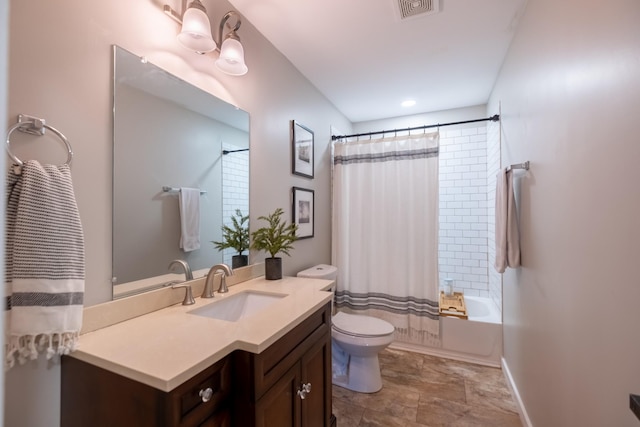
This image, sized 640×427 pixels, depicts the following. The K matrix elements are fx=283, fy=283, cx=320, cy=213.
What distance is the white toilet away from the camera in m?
2.00

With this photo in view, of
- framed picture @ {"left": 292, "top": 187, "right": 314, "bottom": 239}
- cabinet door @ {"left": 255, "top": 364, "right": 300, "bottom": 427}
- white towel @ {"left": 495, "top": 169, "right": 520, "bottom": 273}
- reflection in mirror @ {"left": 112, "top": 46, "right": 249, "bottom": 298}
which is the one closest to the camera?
cabinet door @ {"left": 255, "top": 364, "right": 300, "bottom": 427}

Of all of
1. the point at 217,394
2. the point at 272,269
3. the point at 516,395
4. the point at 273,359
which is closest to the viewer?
the point at 217,394

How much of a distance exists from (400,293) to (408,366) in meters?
0.61

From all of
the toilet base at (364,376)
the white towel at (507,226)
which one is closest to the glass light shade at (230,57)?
the white towel at (507,226)

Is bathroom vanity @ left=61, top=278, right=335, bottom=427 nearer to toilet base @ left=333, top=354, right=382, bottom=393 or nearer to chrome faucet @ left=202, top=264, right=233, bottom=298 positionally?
chrome faucet @ left=202, top=264, right=233, bottom=298

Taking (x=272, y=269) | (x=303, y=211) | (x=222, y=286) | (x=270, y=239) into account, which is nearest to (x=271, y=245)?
(x=270, y=239)

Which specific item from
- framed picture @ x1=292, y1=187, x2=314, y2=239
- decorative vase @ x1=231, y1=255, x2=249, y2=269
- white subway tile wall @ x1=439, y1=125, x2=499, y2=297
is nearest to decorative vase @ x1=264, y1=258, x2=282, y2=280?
decorative vase @ x1=231, y1=255, x2=249, y2=269

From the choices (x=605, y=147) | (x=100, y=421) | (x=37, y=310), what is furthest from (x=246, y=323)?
(x=605, y=147)

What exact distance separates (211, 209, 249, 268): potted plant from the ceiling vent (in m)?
1.52

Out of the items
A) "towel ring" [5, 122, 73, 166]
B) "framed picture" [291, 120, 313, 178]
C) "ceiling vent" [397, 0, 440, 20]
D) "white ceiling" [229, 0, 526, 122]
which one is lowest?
"towel ring" [5, 122, 73, 166]

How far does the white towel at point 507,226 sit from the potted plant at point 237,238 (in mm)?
1600

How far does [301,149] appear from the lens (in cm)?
238

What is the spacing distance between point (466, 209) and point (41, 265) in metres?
3.41

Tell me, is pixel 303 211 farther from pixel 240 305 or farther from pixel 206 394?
pixel 206 394
